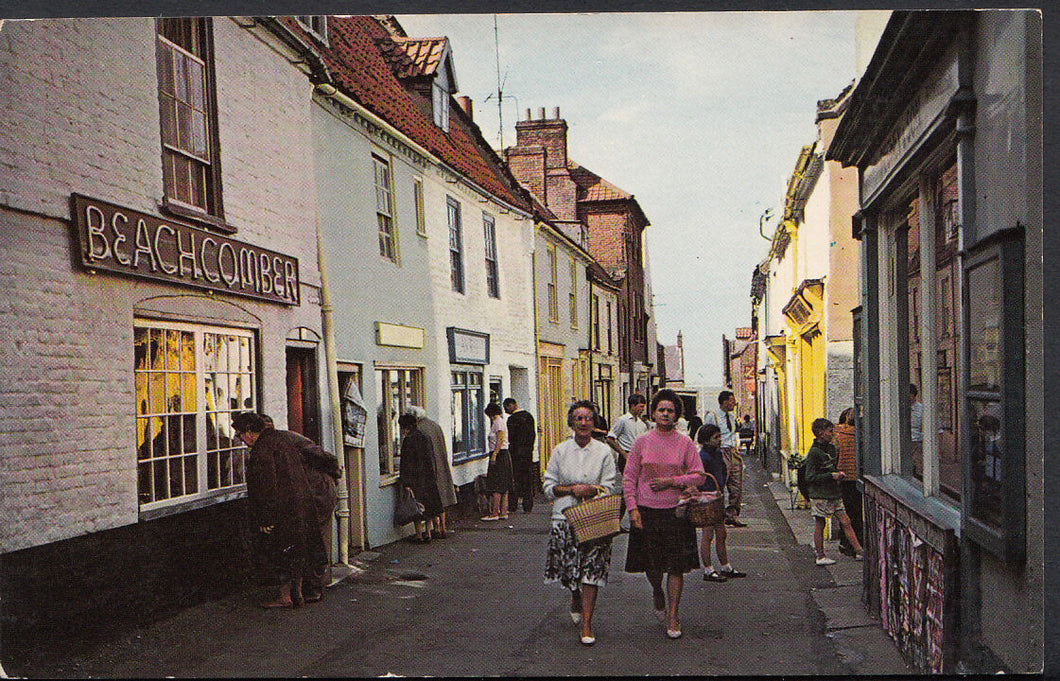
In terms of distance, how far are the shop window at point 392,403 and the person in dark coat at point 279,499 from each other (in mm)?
544

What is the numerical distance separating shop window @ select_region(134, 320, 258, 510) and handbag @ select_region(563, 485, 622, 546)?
1.93m

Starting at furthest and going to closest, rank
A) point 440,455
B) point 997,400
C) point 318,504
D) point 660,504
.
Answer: point 440,455 < point 318,504 < point 660,504 < point 997,400

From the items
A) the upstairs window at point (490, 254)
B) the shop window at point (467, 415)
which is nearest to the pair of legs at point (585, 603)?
the shop window at point (467, 415)

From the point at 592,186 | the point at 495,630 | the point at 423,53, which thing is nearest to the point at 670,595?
the point at 495,630

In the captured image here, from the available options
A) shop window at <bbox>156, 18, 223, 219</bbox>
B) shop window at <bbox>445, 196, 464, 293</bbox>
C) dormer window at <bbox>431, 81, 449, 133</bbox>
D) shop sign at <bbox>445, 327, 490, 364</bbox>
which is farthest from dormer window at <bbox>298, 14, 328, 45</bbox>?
shop sign at <bbox>445, 327, 490, 364</bbox>

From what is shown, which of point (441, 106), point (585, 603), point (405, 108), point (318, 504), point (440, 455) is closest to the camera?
point (585, 603)

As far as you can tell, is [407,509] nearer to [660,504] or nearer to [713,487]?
[660,504]

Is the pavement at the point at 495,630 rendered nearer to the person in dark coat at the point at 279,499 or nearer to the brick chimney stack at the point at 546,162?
the person in dark coat at the point at 279,499

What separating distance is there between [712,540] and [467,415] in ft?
5.55

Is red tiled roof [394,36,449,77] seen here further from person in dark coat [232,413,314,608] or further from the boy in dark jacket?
the boy in dark jacket

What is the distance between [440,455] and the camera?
6.46 metres

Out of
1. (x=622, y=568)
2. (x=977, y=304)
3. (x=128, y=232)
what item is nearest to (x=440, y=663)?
(x=622, y=568)

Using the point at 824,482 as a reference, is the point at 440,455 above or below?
above

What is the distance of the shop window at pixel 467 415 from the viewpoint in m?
6.51
